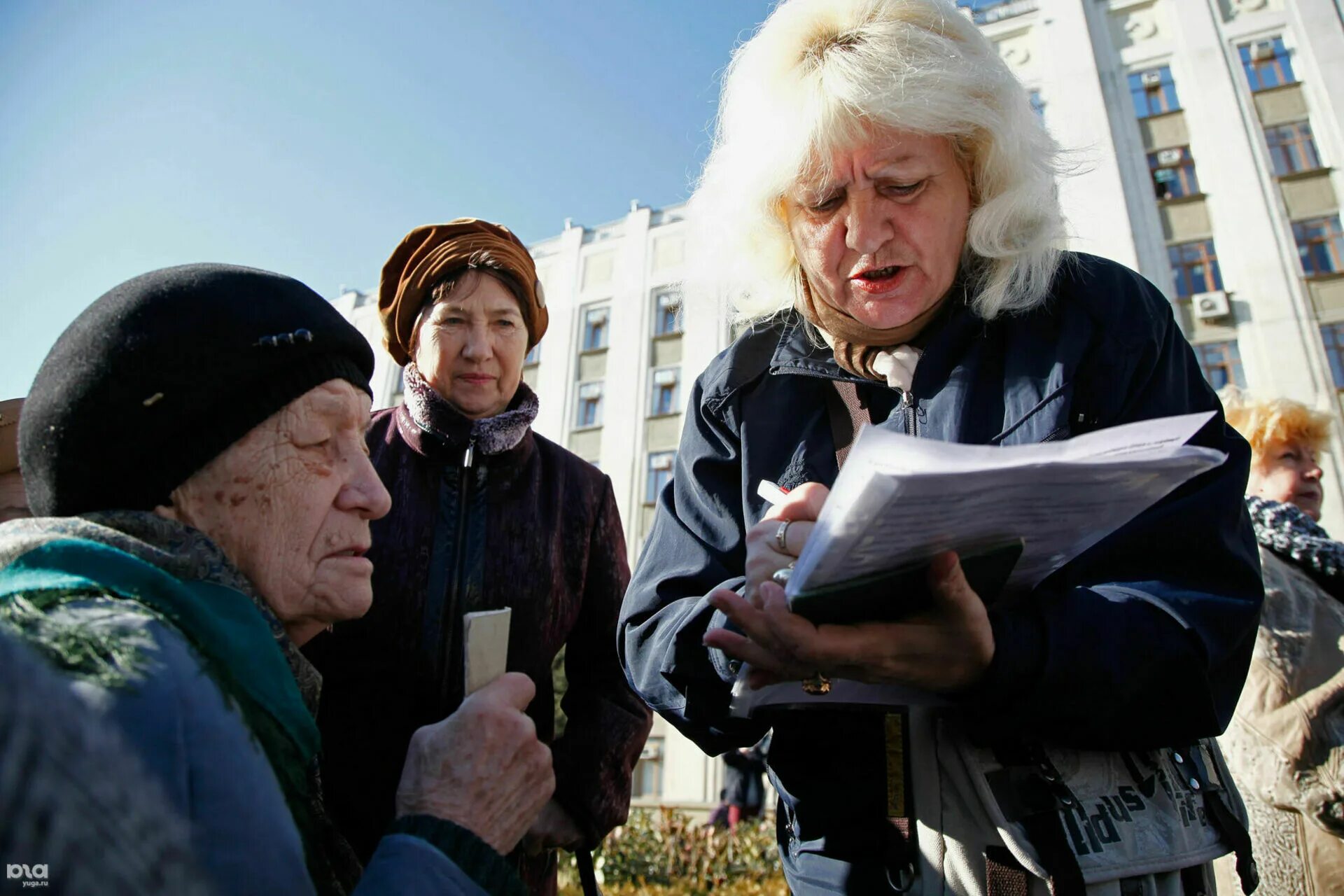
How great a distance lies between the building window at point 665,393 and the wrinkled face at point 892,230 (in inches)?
768

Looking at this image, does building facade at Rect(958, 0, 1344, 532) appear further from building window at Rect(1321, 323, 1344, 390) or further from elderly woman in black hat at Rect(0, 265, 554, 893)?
elderly woman in black hat at Rect(0, 265, 554, 893)

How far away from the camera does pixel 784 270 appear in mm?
2092

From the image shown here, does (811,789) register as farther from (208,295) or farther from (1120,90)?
(1120,90)

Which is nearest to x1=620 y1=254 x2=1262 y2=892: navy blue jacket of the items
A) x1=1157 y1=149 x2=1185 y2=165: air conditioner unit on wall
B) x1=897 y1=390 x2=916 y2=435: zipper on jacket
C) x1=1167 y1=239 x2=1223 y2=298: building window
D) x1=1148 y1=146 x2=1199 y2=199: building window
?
x1=897 y1=390 x2=916 y2=435: zipper on jacket

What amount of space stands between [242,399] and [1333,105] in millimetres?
21567

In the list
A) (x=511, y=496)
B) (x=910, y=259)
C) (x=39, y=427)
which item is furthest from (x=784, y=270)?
(x=39, y=427)

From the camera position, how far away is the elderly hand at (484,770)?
1229mm

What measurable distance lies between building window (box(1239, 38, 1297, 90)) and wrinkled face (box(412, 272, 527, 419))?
20708 mm

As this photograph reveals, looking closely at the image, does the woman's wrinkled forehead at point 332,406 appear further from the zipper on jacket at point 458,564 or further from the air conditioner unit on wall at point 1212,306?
the air conditioner unit on wall at point 1212,306

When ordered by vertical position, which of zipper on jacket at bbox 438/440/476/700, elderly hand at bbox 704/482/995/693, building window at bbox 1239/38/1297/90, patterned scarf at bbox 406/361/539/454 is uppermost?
building window at bbox 1239/38/1297/90

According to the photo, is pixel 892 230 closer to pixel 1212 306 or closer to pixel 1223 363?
pixel 1212 306

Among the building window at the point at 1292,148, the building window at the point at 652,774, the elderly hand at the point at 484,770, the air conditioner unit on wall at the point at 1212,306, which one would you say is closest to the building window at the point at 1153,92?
the building window at the point at 1292,148

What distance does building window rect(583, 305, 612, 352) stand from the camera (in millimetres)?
23484

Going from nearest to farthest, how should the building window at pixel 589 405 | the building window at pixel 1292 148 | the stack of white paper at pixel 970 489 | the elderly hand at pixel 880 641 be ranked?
1. the stack of white paper at pixel 970 489
2. the elderly hand at pixel 880 641
3. the building window at pixel 1292 148
4. the building window at pixel 589 405
